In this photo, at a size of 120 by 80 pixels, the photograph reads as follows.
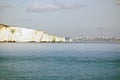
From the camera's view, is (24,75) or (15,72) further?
(15,72)

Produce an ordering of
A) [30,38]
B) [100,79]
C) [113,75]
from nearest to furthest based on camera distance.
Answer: [100,79]
[113,75]
[30,38]

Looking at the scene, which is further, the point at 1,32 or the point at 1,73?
the point at 1,32

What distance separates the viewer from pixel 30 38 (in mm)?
39375

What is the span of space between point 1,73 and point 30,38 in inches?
1094

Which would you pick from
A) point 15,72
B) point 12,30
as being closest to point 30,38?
point 12,30

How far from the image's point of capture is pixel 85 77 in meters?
10.6

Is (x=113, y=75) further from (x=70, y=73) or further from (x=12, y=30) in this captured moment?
(x=12, y=30)

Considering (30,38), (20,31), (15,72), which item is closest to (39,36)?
(30,38)

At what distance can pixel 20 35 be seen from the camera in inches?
1465

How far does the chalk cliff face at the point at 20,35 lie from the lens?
35906mm

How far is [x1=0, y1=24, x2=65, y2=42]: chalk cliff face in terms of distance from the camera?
3591cm

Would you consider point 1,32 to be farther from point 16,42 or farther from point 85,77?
point 85,77

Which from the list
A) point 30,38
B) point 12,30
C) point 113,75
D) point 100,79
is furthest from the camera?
point 30,38

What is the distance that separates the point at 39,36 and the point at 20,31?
3.61m
